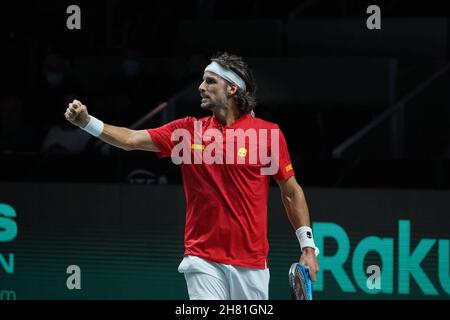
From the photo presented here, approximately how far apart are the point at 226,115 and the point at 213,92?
16 cm

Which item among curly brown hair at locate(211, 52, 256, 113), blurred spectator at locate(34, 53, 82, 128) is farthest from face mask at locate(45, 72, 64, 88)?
curly brown hair at locate(211, 52, 256, 113)

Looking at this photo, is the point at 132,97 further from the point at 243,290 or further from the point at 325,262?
the point at 243,290

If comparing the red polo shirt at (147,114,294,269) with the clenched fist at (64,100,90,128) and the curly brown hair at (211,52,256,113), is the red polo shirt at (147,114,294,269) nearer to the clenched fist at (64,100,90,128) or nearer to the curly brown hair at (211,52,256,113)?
the curly brown hair at (211,52,256,113)

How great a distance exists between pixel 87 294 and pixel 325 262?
1.93m

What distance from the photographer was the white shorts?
6.29 meters

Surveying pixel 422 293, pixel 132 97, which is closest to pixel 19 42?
pixel 132 97

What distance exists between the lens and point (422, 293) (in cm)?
872

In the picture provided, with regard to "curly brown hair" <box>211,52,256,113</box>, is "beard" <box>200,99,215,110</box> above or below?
below

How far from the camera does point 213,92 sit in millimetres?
6516

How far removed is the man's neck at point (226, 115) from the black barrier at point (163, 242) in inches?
93.7

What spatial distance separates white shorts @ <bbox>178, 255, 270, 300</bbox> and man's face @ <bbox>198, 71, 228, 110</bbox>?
885 mm

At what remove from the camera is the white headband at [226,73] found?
21.6ft

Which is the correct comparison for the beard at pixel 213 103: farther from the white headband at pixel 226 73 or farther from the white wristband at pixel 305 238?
the white wristband at pixel 305 238

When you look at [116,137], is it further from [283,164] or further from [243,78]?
[283,164]
